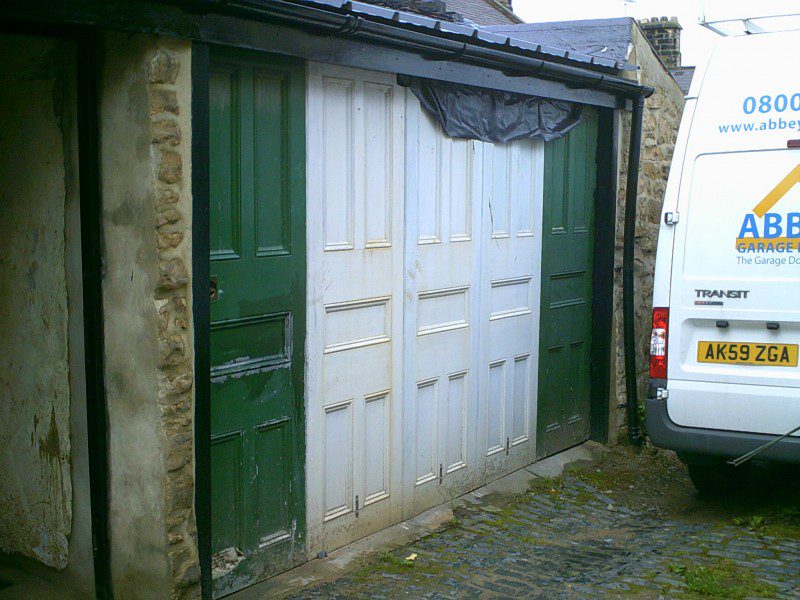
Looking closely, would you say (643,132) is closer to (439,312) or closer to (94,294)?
(439,312)

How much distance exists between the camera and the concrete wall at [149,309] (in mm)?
4098

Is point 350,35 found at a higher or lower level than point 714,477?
higher

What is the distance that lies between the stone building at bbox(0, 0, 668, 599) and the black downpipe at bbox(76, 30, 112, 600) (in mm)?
13

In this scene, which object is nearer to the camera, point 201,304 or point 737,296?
point 201,304

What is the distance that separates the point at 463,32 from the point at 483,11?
508cm

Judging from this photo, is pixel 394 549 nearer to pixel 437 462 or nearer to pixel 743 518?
pixel 437 462

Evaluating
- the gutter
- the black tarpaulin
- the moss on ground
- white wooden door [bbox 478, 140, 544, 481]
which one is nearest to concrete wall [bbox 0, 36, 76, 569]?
the gutter

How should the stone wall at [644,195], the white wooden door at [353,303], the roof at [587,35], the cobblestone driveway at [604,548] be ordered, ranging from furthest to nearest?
the stone wall at [644,195] → the roof at [587,35] → the white wooden door at [353,303] → the cobblestone driveway at [604,548]

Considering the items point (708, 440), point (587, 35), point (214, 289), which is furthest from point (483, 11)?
point (214, 289)

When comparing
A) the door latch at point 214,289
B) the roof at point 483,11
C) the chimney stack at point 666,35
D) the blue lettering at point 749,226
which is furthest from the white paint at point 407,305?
the chimney stack at point 666,35

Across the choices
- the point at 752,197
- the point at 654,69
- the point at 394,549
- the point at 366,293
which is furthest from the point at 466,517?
the point at 654,69

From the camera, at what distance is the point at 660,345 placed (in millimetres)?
6160

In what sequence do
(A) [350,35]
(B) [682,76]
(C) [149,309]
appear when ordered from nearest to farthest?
(C) [149,309] < (A) [350,35] < (B) [682,76]

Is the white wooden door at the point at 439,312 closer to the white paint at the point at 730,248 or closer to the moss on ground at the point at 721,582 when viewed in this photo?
the white paint at the point at 730,248
